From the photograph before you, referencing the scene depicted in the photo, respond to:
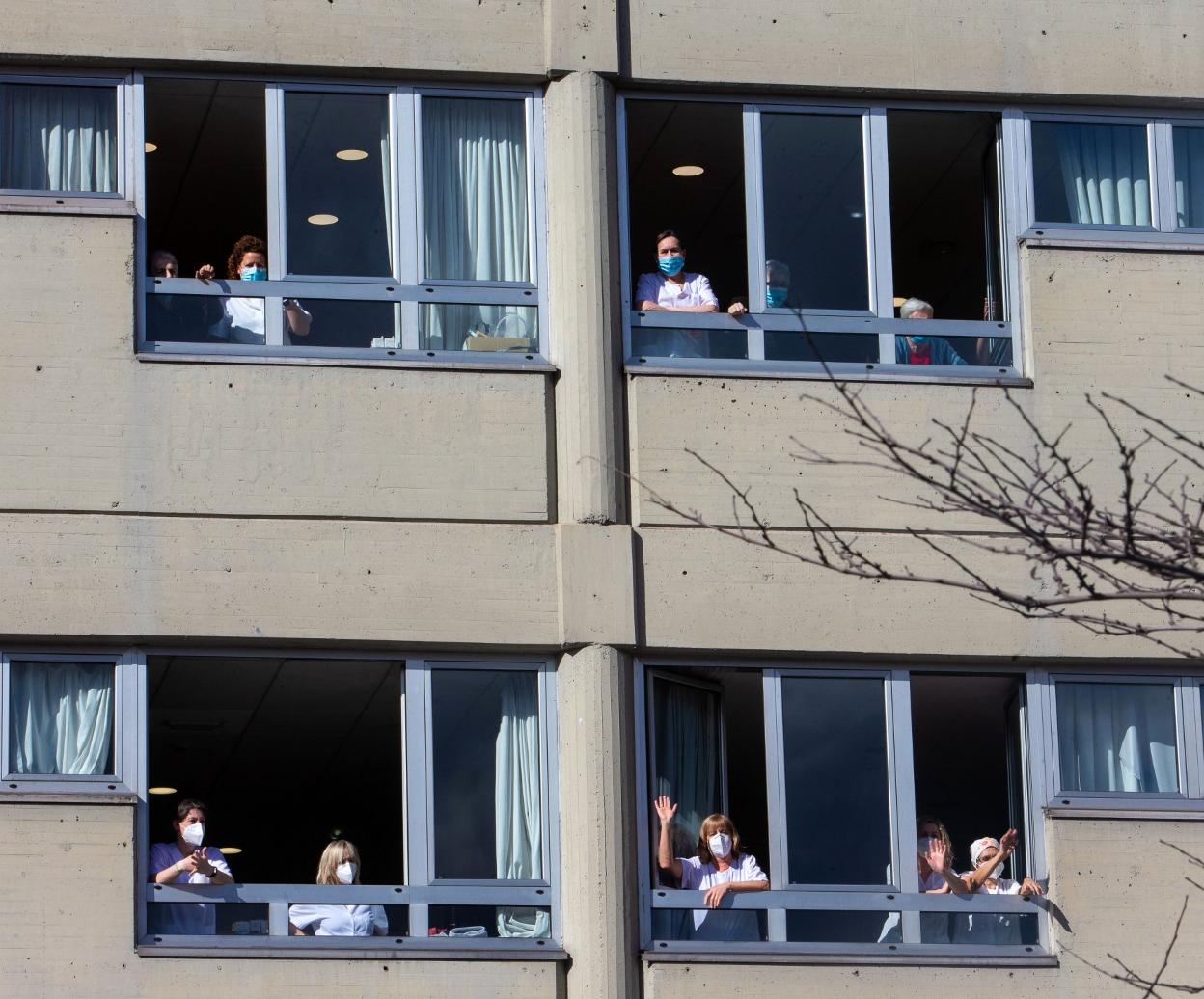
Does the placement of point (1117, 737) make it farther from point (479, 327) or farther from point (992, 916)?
point (479, 327)

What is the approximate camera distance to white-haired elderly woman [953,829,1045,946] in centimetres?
1530

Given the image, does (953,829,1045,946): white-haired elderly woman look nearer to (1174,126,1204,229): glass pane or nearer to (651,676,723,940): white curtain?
(651,676,723,940): white curtain

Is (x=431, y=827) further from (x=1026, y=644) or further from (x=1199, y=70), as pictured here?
(x=1199, y=70)

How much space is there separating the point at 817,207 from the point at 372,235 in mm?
2724

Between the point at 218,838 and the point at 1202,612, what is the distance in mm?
12581

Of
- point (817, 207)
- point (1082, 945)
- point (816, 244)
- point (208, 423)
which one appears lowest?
point (1082, 945)

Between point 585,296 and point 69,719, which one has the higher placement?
point 585,296


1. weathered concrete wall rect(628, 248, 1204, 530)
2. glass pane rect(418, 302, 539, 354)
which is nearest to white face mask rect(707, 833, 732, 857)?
weathered concrete wall rect(628, 248, 1204, 530)

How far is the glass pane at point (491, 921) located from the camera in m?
14.9

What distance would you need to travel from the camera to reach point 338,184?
15961mm

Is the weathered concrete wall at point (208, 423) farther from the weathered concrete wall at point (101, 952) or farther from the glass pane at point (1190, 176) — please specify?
the glass pane at point (1190, 176)

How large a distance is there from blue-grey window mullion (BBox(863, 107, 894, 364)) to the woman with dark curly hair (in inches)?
136

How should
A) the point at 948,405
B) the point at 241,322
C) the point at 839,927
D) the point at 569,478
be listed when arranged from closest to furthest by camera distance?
1. the point at 839,927
2. the point at 569,478
3. the point at 241,322
4. the point at 948,405

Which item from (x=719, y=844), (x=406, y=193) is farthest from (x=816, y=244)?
(x=719, y=844)
